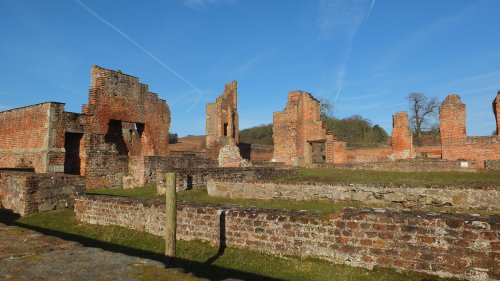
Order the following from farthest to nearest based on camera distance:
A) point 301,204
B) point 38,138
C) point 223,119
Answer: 1. point 223,119
2. point 38,138
3. point 301,204

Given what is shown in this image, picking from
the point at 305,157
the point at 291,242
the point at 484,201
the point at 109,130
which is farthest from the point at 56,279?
the point at 305,157

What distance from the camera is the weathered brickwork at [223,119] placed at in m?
34.0

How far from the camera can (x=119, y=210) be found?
785 centimetres

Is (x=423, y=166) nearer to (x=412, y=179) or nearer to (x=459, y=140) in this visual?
(x=459, y=140)

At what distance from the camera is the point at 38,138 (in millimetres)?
16094

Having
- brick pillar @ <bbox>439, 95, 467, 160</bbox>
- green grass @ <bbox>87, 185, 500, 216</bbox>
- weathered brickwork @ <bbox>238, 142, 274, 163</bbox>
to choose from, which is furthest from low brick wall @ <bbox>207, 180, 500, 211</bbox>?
weathered brickwork @ <bbox>238, 142, 274, 163</bbox>

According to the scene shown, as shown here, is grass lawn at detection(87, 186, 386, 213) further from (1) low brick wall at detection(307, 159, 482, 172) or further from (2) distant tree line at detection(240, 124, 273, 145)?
(2) distant tree line at detection(240, 124, 273, 145)

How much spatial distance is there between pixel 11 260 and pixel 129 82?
18.8 m

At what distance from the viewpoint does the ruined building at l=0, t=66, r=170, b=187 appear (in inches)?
629

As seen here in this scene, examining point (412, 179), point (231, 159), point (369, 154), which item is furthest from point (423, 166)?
point (369, 154)

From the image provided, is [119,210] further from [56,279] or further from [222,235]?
[56,279]

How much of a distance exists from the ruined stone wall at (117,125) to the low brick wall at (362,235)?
12173 millimetres

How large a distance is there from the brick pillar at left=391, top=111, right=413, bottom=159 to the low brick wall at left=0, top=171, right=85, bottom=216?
1017 inches

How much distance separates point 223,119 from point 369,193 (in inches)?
1009
